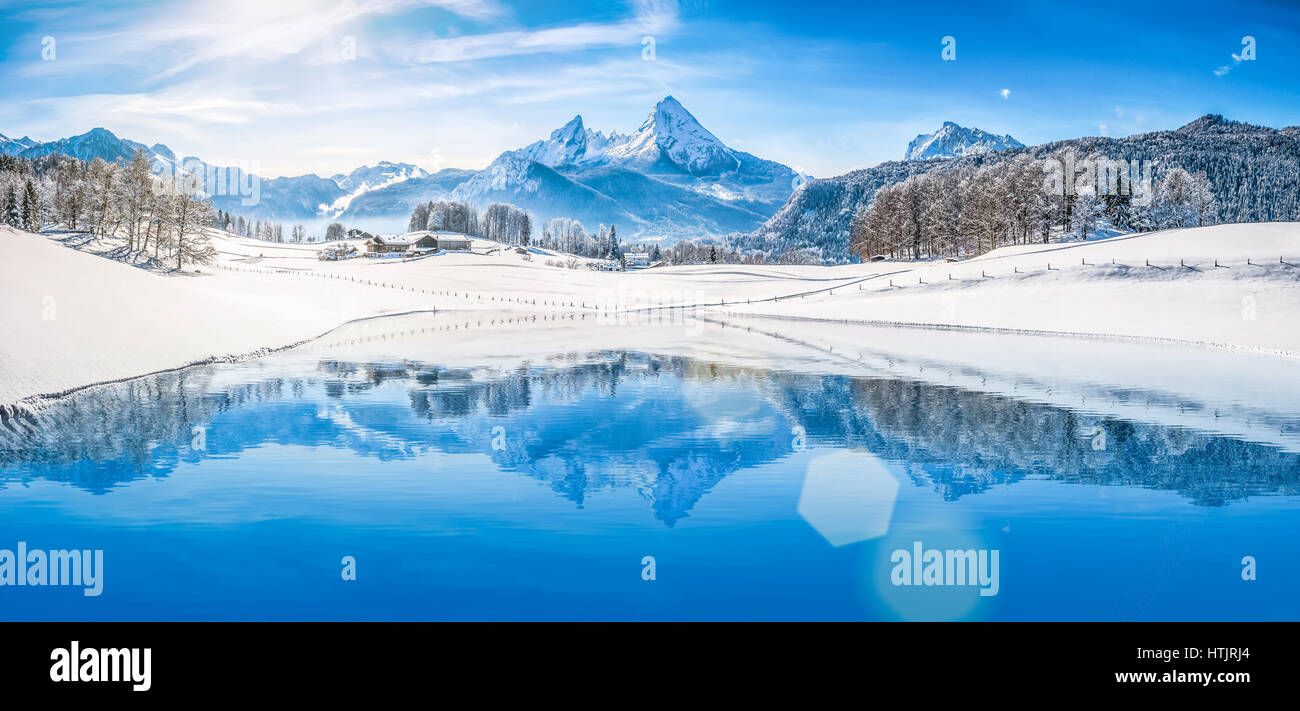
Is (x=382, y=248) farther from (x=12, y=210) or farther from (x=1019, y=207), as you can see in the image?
(x=1019, y=207)

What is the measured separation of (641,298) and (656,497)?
319ft

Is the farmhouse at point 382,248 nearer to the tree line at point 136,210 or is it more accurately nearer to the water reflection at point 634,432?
the tree line at point 136,210

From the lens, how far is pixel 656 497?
646 inches

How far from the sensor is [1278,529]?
14484 millimetres

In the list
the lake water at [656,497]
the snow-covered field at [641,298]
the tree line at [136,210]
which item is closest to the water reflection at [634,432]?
the lake water at [656,497]

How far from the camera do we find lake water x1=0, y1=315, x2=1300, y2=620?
38.2 ft

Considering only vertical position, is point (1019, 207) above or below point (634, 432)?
above

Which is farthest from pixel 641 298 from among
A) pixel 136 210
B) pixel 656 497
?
pixel 656 497

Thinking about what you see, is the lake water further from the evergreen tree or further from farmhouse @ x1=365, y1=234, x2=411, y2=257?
farmhouse @ x1=365, y1=234, x2=411, y2=257

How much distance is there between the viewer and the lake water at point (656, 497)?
458 inches

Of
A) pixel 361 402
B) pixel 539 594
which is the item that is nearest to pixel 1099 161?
pixel 361 402

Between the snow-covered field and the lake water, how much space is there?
643cm

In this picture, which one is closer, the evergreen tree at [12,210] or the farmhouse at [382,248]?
the evergreen tree at [12,210]

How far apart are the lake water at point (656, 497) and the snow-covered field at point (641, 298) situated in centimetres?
643
